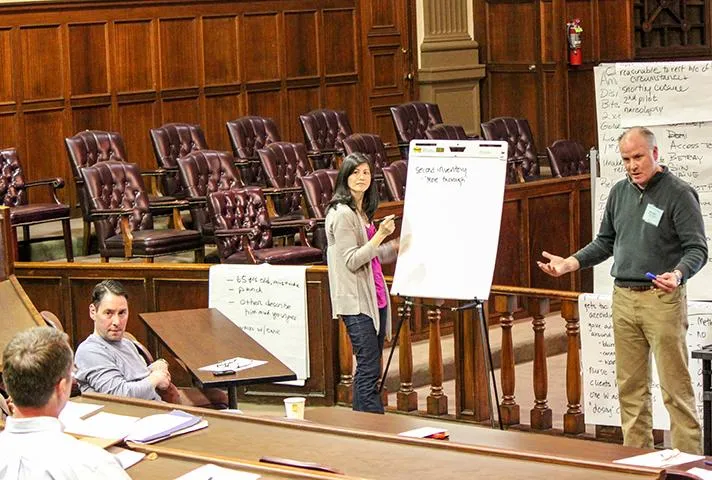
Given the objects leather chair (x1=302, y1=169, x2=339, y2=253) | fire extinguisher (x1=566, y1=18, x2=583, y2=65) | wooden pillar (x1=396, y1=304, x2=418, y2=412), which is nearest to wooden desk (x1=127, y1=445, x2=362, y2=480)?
wooden pillar (x1=396, y1=304, x2=418, y2=412)

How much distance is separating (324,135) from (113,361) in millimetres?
6334

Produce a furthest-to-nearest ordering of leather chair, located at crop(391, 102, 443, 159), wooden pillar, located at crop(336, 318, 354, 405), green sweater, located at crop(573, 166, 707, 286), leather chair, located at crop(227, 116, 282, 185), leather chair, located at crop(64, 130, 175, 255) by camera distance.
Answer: leather chair, located at crop(391, 102, 443, 159) < leather chair, located at crop(227, 116, 282, 185) < leather chair, located at crop(64, 130, 175, 255) < wooden pillar, located at crop(336, 318, 354, 405) < green sweater, located at crop(573, 166, 707, 286)

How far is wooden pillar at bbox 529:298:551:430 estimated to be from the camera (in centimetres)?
694

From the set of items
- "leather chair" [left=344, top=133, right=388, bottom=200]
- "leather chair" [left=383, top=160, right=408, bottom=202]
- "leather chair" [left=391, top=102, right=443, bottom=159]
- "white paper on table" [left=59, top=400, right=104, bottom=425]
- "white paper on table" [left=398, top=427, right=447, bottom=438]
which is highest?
"leather chair" [left=391, top=102, right=443, bottom=159]

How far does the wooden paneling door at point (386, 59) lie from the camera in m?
14.0

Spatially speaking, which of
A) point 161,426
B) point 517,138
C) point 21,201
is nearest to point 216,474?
point 161,426

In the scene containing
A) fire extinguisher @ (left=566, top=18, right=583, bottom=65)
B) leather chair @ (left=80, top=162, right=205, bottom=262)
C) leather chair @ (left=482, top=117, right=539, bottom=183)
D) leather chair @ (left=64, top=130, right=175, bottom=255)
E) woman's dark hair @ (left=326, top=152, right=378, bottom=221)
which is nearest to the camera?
woman's dark hair @ (left=326, top=152, right=378, bottom=221)

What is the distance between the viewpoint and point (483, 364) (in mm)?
7168

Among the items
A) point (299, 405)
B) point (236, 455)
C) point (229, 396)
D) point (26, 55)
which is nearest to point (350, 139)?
point (26, 55)

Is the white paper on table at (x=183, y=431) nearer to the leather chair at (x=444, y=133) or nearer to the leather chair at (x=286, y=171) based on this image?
the leather chair at (x=286, y=171)

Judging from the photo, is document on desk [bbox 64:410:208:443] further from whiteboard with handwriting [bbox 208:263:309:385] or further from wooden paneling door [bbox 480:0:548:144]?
wooden paneling door [bbox 480:0:548:144]

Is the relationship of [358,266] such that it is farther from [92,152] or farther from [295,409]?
[92,152]

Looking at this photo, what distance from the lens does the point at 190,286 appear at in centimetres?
790

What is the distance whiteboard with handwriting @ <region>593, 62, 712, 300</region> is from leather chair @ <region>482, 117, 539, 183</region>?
15.8 ft
